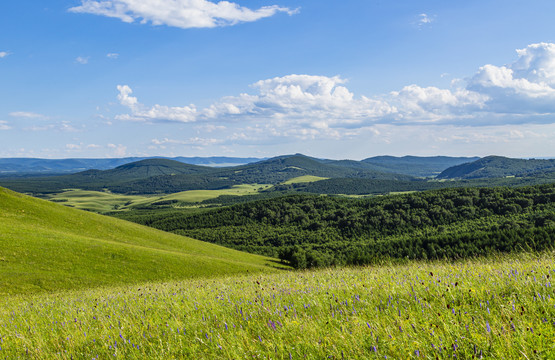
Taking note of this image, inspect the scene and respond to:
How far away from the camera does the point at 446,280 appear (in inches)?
285

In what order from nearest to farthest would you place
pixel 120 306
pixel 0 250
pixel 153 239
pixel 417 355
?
pixel 417 355
pixel 120 306
pixel 0 250
pixel 153 239

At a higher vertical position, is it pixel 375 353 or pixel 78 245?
pixel 375 353

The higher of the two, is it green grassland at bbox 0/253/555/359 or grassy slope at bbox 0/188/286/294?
green grassland at bbox 0/253/555/359

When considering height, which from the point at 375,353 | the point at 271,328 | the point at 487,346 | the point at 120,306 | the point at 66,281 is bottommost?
the point at 66,281

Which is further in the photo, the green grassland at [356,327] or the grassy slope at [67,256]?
the grassy slope at [67,256]

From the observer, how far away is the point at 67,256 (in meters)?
42.4

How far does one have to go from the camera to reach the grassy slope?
36.2 metres

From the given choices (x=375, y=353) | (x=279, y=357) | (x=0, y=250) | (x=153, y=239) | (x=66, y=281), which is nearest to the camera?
(x=375, y=353)

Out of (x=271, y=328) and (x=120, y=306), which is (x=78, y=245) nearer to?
(x=120, y=306)

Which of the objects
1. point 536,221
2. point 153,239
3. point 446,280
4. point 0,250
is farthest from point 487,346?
point 536,221

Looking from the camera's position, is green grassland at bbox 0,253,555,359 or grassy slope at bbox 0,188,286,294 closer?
green grassland at bbox 0,253,555,359

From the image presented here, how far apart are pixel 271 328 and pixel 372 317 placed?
5.97 feet

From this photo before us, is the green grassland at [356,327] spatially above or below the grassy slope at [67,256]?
above

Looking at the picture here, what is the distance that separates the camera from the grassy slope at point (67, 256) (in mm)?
36156
